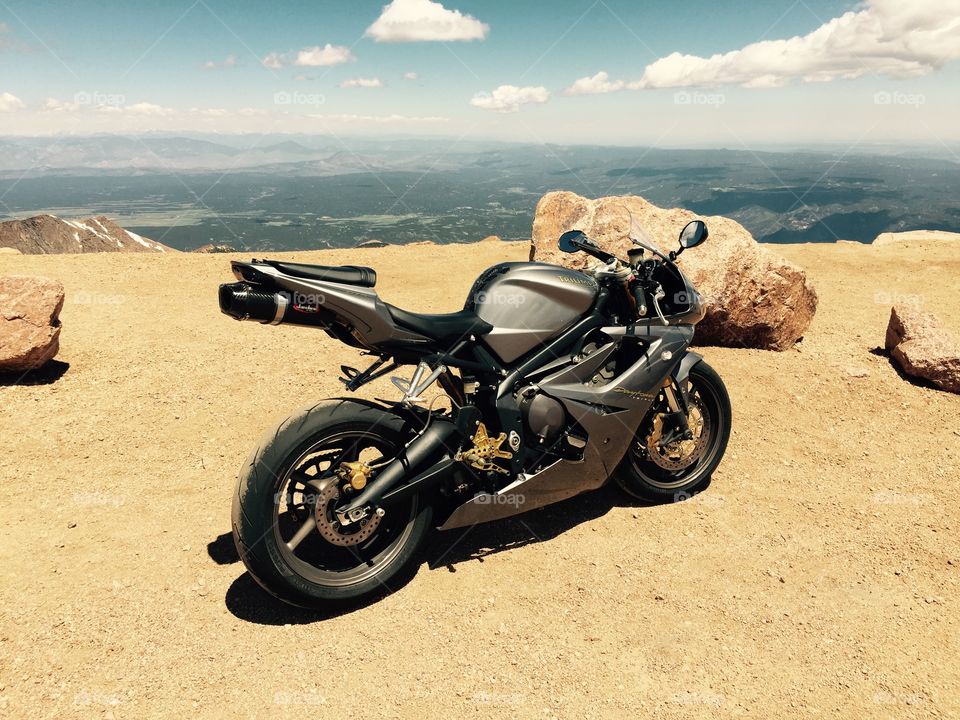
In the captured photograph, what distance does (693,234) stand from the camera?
471cm

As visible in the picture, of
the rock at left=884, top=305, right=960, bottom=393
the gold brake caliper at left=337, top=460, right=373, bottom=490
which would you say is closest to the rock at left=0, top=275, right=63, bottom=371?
the gold brake caliper at left=337, top=460, right=373, bottom=490

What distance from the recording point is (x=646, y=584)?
4355 mm

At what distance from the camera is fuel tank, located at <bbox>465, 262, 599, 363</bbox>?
430 centimetres

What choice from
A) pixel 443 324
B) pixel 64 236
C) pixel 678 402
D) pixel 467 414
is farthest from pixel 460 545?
pixel 64 236

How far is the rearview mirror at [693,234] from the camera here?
182 inches

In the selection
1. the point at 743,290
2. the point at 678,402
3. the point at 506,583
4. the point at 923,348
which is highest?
the point at 743,290

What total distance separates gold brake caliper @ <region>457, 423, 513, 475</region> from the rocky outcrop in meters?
115

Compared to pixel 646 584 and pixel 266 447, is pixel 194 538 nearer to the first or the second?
pixel 266 447

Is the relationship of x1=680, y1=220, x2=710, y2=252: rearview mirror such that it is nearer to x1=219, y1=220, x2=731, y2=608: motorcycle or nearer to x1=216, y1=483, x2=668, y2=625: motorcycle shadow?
x1=219, y1=220, x2=731, y2=608: motorcycle

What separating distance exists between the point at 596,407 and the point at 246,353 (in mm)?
5729

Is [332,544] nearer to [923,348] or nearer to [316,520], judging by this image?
[316,520]

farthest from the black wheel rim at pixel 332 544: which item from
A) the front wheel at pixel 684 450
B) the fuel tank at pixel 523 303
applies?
the front wheel at pixel 684 450

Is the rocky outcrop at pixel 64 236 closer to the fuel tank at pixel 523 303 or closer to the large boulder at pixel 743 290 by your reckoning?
the large boulder at pixel 743 290

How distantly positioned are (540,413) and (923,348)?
696cm
